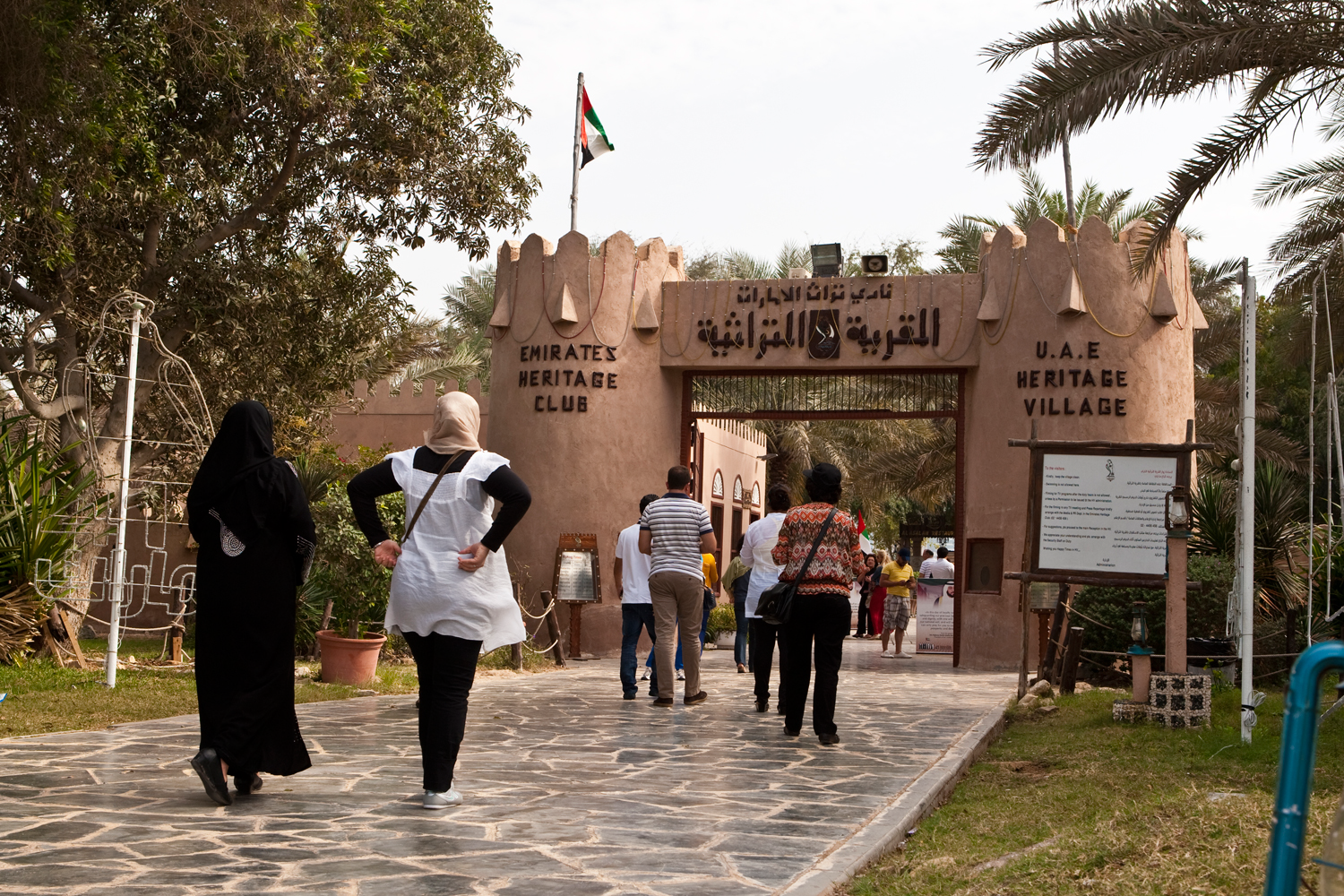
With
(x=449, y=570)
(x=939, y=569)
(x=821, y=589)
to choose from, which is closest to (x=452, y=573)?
(x=449, y=570)

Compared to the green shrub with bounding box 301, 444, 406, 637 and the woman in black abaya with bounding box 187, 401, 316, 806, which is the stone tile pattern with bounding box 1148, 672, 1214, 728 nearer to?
the woman in black abaya with bounding box 187, 401, 316, 806

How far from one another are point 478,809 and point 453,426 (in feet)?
5.44

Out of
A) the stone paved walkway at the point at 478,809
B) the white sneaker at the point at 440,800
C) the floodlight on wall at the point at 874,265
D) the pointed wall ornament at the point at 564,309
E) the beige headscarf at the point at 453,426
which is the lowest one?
the stone paved walkway at the point at 478,809

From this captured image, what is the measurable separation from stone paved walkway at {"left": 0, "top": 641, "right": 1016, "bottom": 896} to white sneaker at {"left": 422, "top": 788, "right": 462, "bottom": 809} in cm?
6

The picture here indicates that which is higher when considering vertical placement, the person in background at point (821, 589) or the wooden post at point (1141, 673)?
the person in background at point (821, 589)

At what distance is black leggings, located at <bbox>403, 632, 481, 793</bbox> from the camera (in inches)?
225

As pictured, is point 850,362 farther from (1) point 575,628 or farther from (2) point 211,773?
(2) point 211,773

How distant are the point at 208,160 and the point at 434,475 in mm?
10447

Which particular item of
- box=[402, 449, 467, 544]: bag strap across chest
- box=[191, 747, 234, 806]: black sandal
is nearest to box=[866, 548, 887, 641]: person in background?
box=[402, 449, 467, 544]: bag strap across chest

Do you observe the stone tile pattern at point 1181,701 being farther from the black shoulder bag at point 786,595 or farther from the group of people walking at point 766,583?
the black shoulder bag at point 786,595

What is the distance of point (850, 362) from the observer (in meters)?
17.7

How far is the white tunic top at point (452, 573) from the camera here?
5.73 meters

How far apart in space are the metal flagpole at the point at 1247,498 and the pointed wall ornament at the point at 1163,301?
27.2 ft

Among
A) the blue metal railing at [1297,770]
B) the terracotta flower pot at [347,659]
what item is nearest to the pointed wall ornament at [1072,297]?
the terracotta flower pot at [347,659]
